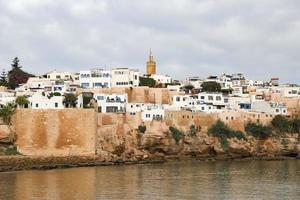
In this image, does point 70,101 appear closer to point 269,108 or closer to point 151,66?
point 269,108

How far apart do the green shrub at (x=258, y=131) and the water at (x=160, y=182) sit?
715 centimetres

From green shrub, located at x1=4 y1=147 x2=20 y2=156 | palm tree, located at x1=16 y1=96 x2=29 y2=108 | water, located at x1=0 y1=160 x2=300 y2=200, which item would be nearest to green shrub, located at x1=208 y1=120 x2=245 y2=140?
water, located at x1=0 y1=160 x2=300 y2=200

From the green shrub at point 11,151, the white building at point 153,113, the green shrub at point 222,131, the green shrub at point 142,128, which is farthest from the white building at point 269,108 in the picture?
the green shrub at point 11,151

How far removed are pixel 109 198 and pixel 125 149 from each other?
20122 millimetres

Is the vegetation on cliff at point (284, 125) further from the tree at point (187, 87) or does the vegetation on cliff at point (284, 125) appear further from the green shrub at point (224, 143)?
the tree at point (187, 87)

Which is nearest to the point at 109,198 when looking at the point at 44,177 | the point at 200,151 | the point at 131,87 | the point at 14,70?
the point at 44,177

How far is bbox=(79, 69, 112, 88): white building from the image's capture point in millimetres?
61812

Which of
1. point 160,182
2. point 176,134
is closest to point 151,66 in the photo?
point 176,134

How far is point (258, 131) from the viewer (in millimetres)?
54594

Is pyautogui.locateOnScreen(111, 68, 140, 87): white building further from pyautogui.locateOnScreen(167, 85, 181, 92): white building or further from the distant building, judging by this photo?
the distant building

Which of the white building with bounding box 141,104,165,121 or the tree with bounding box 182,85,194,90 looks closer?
the white building with bounding box 141,104,165,121

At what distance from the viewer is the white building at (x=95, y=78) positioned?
61812 millimetres

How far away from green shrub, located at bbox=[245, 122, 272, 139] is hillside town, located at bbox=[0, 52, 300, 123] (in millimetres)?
981

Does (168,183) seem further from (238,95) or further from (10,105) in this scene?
(238,95)
